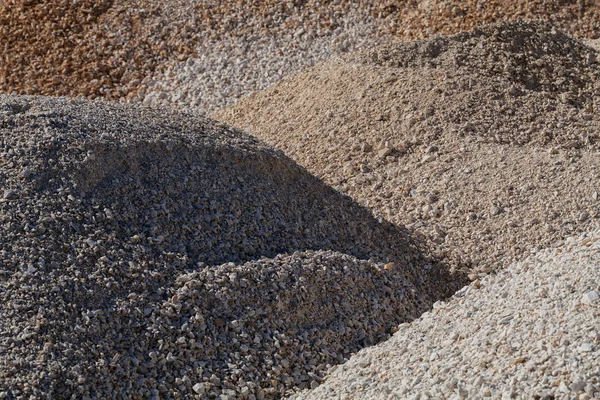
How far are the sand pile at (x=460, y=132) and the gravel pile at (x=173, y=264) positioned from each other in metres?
0.42

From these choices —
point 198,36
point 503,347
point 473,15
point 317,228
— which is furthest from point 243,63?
point 503,347

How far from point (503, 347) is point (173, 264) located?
177cm

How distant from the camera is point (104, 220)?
4836 millimetres

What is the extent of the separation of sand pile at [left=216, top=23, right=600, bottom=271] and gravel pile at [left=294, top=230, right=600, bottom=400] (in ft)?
2.82

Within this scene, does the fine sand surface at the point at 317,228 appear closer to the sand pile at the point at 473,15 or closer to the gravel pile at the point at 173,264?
the gravel pile at the point at 173,264

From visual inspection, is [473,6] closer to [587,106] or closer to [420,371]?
[587,106]

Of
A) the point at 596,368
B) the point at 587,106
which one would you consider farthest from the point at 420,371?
the point at 587,106

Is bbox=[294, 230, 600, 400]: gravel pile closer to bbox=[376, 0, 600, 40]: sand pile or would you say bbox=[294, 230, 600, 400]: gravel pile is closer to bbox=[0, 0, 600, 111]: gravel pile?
bbox=[0, 0, 600, 111]: gravel pile

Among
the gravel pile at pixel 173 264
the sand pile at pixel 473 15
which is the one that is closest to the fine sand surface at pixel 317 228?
the gravel pile at pixel 173 264

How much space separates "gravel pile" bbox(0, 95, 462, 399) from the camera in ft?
13.9

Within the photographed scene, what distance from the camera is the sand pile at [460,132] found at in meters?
5.83

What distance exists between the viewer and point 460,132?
21.8 ft

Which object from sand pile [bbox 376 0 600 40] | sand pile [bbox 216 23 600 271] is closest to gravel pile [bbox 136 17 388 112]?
sand pile [bbox 376 0 600 40]

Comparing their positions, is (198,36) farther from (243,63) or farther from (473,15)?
(473,15)
